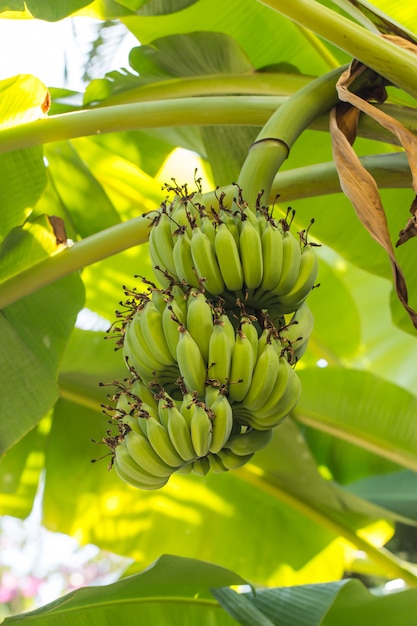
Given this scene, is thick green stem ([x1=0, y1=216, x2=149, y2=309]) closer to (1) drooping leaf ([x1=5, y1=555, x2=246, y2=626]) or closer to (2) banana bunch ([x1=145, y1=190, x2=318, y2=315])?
(2) banana bunch ([x1=145, y1=190, x2=318, y2=315])

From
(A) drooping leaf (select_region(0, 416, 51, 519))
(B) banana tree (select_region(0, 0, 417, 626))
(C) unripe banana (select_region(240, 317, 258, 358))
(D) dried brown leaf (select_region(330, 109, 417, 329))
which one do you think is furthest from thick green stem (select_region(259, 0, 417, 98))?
(A) drooping leaf (select_region(0, 416, 51, 519))

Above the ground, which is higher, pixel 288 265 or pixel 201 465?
pixel 288 265

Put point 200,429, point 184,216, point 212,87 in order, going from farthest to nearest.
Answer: point 212,87 < point 184,216 < point 200,429

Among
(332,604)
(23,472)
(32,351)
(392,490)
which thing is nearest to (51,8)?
(32,351)

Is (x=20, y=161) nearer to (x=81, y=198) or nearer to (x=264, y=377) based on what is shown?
(x=81, y=198)

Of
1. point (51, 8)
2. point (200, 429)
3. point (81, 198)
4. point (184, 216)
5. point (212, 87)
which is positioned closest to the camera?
point (200, 429)

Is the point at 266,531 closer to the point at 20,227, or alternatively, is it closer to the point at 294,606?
the point at 294,606
